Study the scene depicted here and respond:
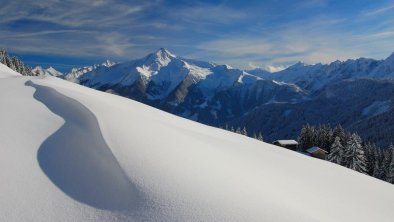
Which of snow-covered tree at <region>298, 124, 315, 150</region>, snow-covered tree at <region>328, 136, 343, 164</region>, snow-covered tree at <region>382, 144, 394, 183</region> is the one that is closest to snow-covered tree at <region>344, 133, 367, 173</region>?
snow-covered tree at <region>328, 136, 343, 164</region>

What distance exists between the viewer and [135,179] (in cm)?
827

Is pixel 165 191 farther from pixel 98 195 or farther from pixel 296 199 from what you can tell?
pixel 296 199

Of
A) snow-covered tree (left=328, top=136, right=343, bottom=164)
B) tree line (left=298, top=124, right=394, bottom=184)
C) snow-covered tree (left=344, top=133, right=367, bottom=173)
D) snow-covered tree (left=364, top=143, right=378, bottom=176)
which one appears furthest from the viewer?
snow-covered tree (left=364, top=143, right=378, bottom=176)

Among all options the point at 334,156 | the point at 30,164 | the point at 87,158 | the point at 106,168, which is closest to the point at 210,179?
the point at 106,168

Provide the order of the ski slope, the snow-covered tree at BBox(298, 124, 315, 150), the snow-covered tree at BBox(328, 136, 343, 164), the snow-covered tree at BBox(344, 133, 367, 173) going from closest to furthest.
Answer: the ski slope, the snow-covered tree at BBox(344, 133, 367, 173), the snow-covered tree at BBox(328, 136, 343, 164), the snow-covered tree at BBox(298, 124, 315, 150)

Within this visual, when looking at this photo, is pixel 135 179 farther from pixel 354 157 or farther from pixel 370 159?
pixel 370 159

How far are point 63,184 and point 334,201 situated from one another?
807cm

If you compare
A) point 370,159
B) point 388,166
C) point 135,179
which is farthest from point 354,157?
point 135,179

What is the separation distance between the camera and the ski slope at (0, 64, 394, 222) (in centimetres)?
726

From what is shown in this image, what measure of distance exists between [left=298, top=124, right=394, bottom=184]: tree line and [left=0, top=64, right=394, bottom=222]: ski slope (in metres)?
48.4

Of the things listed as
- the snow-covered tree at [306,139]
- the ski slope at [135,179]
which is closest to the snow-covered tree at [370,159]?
the snow-covered tree at [306,139]

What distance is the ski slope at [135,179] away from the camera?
286 inches

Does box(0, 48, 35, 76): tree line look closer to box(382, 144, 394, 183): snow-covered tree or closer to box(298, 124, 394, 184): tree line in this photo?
box(298, 124, 394, 184): tree line

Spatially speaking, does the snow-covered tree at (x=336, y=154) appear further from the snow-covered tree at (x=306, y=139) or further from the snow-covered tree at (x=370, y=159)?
the snow-covered tree at (x=306, y=139)
